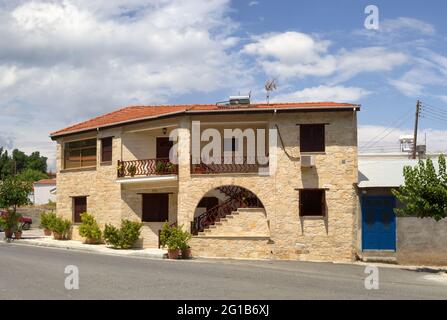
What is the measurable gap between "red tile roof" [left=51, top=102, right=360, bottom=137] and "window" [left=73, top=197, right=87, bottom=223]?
372 centimetres

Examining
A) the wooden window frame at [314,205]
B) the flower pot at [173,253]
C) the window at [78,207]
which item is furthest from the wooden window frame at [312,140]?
the window at [78,207]

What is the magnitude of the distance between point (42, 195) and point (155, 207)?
44.1m

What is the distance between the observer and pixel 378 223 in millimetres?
24609

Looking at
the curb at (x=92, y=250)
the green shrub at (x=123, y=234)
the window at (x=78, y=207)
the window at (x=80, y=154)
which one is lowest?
the curb at (x=92, y=250)

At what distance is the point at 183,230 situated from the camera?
1002 inches

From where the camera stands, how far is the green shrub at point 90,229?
28438 millimetres

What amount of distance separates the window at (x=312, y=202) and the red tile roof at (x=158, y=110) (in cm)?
376

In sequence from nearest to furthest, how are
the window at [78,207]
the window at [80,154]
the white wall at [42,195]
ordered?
the window at [80,154]
the window at [78,207]
the white wall at [42,195]

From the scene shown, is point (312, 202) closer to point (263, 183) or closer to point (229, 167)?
point (263, 183)

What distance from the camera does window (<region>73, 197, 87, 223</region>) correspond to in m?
30.7

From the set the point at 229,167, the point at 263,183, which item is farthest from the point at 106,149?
the point at 263,183

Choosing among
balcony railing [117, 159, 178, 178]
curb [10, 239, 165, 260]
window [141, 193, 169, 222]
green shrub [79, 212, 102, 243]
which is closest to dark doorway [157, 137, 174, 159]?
balcony railing [117, 159, 178, 178]

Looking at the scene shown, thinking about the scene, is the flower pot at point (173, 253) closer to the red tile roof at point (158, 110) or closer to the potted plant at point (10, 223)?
the red tile roof at point (158, 110)
